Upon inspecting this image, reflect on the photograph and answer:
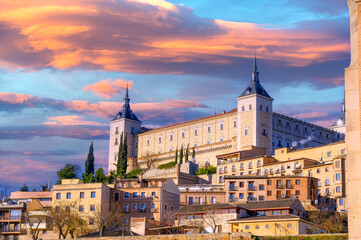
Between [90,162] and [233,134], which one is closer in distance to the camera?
[90,162]

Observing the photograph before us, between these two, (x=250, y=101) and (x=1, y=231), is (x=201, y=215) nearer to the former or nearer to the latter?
(x=1, y=231)

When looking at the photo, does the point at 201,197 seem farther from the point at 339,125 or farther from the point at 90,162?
the point at 339,125

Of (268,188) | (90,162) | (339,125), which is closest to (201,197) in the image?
(268,188)

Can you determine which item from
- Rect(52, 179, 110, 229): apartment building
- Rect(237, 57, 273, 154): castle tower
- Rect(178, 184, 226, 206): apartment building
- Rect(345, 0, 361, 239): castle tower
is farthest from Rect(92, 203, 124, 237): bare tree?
Rect(345, 0, 361, 239): castle tower

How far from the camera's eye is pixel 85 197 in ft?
277

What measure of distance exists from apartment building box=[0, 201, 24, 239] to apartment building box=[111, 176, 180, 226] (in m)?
12.1

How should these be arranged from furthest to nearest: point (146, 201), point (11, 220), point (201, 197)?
point (201, 197) < point (146, 201) < point (11, 220)

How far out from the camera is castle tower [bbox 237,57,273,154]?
132m

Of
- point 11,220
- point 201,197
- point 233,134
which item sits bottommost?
point 11,220

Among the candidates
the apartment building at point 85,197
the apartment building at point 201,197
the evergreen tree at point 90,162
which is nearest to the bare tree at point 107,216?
the apartment building at point 85,197

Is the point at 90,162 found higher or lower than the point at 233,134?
lower

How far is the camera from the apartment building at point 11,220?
82331mm

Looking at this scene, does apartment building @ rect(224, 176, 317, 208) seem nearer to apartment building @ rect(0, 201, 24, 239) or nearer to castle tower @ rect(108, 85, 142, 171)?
apartment building @ rect(0, 201, 24, 239)

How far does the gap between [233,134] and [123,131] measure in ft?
118
